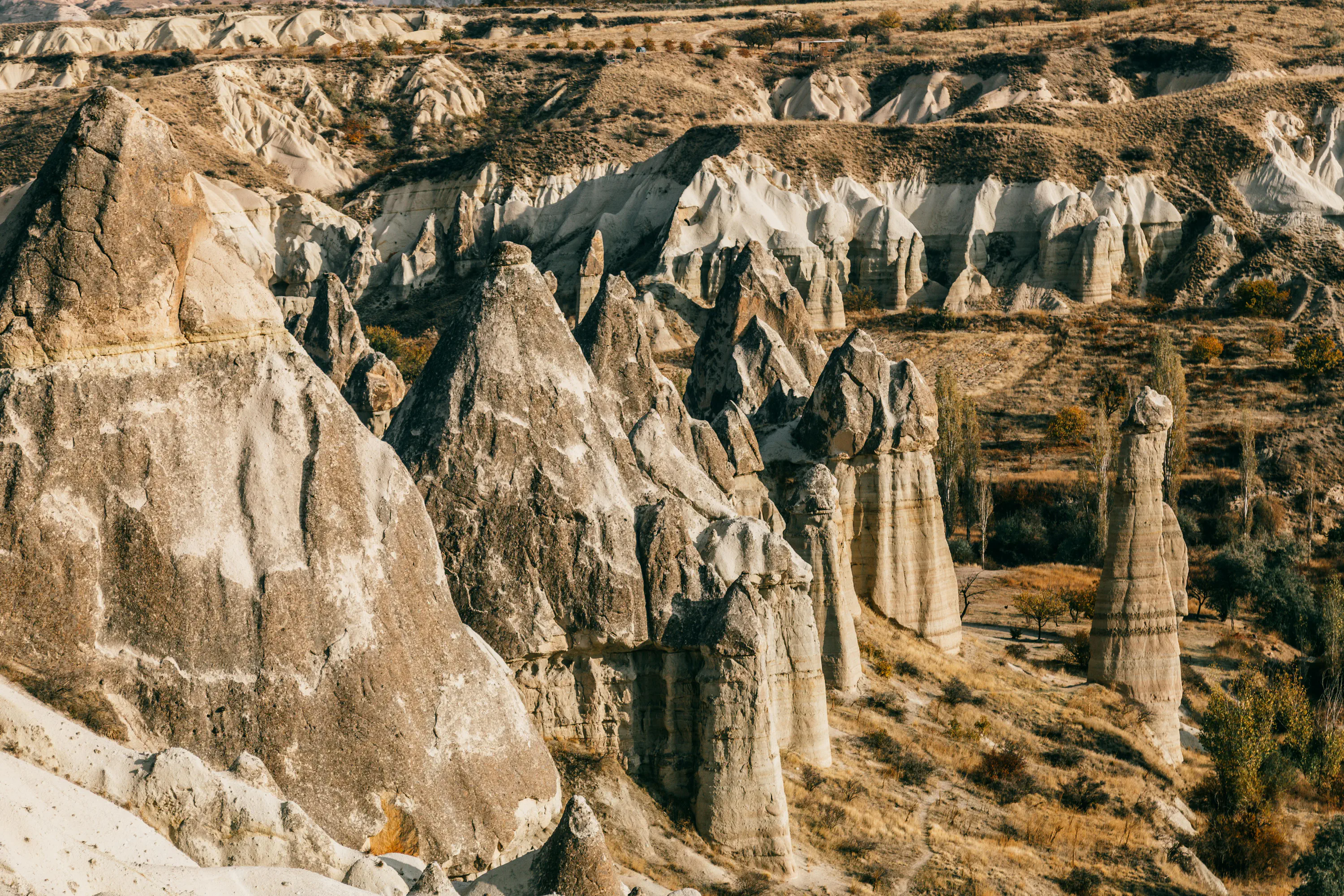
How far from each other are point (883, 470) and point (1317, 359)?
34.6m

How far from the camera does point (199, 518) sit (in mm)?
11836

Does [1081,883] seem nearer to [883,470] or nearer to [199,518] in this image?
[883,470]

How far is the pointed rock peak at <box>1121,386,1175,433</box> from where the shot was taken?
27.7 meters

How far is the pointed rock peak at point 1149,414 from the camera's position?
90.7 feet

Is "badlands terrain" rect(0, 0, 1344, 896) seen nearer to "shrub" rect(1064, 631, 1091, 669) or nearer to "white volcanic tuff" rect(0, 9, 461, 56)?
"shrub" rect(1064, 631, 1091, 669)

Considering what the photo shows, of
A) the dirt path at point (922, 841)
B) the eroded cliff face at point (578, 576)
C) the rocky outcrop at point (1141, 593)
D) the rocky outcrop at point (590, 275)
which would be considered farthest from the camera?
the rocky outcrop at point (590, 275)

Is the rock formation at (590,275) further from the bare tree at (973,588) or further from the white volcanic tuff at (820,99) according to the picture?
the white volcanic tuff at (820,99)

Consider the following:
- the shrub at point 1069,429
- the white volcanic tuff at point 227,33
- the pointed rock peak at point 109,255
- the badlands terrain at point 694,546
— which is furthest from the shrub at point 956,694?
the white volcanic tuff at point 227,33

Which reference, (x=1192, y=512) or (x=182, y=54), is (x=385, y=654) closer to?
(x=1192, y=512)

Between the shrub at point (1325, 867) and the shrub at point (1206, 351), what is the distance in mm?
37815

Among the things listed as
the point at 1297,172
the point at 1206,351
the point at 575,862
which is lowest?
the point at 575,862

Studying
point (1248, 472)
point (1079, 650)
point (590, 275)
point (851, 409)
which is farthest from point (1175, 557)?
point (590, 275)

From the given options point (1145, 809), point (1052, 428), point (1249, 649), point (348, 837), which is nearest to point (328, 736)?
point (348, 837)

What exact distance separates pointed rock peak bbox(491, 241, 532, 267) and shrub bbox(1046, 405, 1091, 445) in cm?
Answer: 4022
